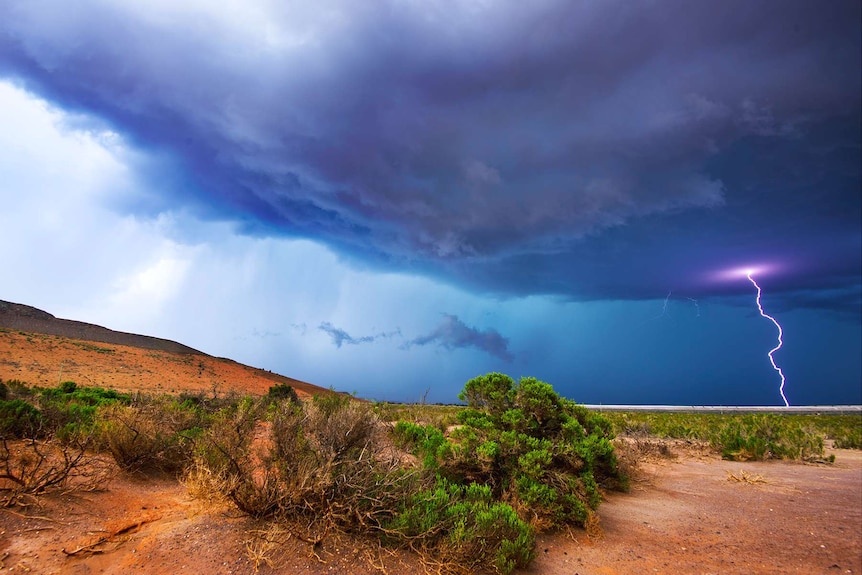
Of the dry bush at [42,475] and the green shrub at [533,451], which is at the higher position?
the green shrub at [533,451]

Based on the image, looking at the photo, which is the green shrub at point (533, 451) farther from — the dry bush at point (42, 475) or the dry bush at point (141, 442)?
the dry bush at point (42, 475)

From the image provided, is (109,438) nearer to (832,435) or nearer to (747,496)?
(747,496)

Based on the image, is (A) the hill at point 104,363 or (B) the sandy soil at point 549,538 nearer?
(B) the sandy soil at point 549,538

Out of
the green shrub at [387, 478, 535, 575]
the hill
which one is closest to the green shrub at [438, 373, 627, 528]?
the green shrub at [387, 478, 535, 575]

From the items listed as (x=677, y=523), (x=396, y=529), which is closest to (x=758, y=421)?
(x=677, y=523)

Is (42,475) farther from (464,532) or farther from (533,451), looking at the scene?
(533,451)

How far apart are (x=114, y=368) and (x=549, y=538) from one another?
51248 mm

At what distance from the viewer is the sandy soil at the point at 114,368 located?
1414 inches

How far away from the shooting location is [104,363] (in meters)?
45.2

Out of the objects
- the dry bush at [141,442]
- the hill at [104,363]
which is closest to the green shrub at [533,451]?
the dry bush at [141,442]

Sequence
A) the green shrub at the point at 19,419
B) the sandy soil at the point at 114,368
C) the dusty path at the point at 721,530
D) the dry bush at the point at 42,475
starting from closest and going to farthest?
the dry bush at the point at 42,475 < the dusty path at the point at 721,530 < the green shrub at the point at 19,419 < the sandy soil at the point at 114,368

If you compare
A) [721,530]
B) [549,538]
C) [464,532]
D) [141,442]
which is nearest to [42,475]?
[141,442]

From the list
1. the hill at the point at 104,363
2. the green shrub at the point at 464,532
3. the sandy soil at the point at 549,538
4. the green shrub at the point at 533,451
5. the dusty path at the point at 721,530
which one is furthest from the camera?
the hill at the point at 104,363

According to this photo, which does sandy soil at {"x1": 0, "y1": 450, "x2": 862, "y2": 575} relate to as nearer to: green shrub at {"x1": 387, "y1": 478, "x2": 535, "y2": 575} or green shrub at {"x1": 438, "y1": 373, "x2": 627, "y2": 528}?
green shrub at {"x1": 387, "y1": 478, "x2": 535, "y2": 575}
